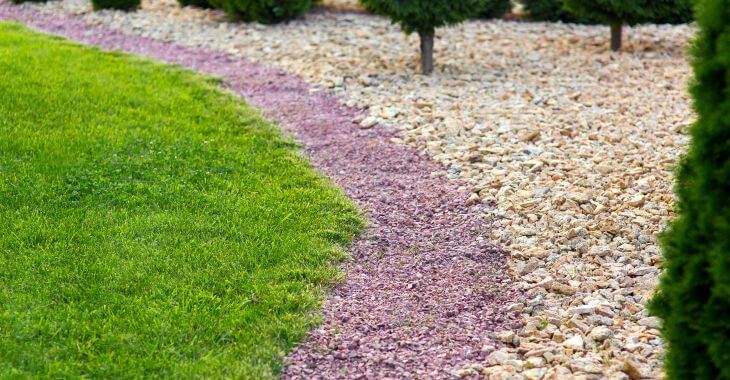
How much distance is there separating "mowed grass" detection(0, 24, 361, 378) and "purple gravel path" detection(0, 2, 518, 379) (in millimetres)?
174

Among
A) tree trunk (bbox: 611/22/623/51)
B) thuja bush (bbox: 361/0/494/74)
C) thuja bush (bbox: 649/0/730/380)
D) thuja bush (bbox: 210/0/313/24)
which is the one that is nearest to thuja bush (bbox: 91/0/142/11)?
thuja bush (bbox: 210/0/313/24)

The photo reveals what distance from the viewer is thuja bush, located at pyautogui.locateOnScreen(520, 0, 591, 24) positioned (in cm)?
1221

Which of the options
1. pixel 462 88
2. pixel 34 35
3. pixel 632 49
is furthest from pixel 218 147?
pixel 632 49

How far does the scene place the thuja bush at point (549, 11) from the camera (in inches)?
481

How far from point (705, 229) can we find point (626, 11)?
7346mm

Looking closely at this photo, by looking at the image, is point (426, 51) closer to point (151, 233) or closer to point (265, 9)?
point (265, 9)

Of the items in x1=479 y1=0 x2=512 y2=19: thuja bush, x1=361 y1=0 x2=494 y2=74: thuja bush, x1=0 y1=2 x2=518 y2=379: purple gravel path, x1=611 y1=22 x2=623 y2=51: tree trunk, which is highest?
x1=361 y1=0 x2=494 y2=74: thuja bush

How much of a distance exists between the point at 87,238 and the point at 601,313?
2890mm

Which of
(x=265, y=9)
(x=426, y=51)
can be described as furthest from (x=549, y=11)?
(x=265, y=9)

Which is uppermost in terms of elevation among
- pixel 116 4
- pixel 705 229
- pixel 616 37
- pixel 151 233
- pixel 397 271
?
pixel 116 4

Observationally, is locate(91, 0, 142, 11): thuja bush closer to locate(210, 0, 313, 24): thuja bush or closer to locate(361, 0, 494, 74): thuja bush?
locate(210, 0, 313, 24): thuja bush

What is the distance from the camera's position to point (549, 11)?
12.3m

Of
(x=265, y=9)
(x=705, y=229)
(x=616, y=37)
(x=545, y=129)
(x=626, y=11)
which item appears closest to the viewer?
(x=705, y=229)

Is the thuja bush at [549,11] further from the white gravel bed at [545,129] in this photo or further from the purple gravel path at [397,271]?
the purple gravel path at [397,271]
